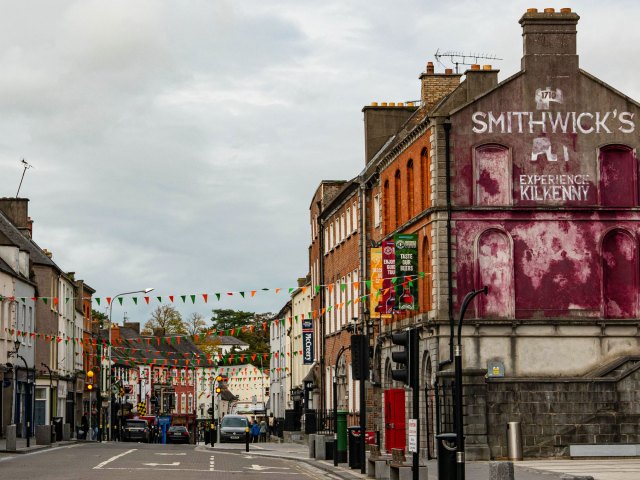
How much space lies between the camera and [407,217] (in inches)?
1673

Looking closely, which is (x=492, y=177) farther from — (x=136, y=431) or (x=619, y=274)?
(x=136, y=431)

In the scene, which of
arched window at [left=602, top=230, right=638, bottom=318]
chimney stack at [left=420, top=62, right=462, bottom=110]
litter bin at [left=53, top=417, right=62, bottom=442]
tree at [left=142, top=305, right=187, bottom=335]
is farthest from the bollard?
tree at [left=142, top=305, right=187, bottom=335]

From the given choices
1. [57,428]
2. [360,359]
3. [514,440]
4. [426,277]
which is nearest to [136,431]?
[57,428]

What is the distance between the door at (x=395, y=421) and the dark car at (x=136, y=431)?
4114 cm

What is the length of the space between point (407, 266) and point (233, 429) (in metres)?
30.9

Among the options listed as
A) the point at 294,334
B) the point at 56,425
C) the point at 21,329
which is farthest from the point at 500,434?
the point at 294,334

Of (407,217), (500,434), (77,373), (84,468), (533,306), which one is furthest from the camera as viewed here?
(77,373)

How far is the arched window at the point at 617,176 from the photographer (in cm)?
3834

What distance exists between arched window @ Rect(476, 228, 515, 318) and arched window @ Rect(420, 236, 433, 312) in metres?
1.79

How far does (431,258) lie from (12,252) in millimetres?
31860

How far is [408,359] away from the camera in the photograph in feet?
69.7

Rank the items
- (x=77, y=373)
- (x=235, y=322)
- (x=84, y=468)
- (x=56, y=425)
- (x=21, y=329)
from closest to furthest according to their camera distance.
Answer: (x=84, y=468), (x=56, y=425), (x=21, y=329), (x=77, y=373), (x=235, y=322)

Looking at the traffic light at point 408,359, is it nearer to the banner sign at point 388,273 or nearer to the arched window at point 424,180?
the arched window at point 424,180

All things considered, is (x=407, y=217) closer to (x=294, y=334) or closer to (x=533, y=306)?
(x=533, y=306)
